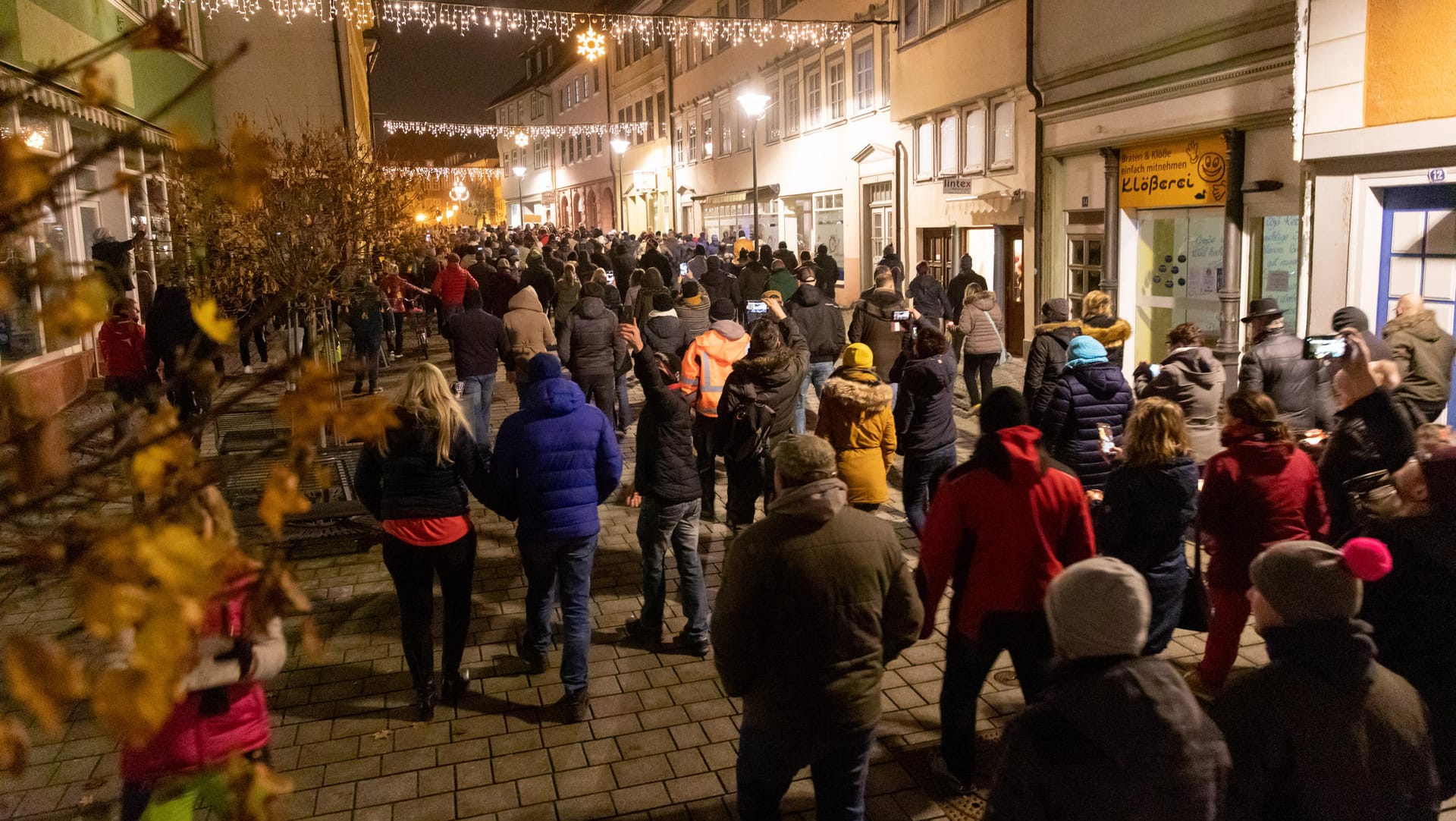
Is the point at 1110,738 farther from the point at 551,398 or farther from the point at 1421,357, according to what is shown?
the point at 1421,357

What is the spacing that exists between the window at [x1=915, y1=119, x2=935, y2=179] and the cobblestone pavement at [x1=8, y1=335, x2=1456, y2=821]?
663 inches

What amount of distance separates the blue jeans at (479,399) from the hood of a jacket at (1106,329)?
561 cm

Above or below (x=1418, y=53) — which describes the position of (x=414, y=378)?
below

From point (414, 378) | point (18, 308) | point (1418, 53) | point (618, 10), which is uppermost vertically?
point (618, 10)

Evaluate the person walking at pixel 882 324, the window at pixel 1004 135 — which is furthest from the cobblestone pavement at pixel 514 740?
the window at pixel 1004 135

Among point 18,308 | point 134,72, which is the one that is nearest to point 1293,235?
point 18,308

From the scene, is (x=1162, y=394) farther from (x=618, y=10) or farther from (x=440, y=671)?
(x=618, y=10)

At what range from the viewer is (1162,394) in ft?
23.0

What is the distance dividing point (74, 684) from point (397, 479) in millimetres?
3872

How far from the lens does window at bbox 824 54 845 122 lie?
26.9m

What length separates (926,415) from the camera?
7109mm

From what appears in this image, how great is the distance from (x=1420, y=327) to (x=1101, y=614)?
18.2 feet

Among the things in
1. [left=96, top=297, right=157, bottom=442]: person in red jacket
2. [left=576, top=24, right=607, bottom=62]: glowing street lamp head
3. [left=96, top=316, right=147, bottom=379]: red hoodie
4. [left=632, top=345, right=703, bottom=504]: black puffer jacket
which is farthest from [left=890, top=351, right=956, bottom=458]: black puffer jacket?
[left=576, top=24, right=607, bottom=62]: glowing street lamp head

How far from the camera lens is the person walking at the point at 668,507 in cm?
598
